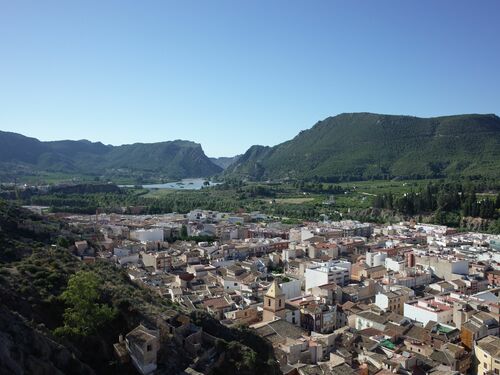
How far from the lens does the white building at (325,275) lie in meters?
32.2

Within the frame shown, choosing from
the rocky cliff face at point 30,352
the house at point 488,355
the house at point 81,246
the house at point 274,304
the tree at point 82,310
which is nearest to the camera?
the rocky cliff face at point 30,352

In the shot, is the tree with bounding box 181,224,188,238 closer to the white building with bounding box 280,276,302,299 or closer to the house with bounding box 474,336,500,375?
the white building with bounding box 280,276,302,299

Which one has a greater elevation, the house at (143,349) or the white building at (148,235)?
the house at (143,349)

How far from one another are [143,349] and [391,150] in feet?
445

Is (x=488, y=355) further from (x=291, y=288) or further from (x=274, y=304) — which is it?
(x=291, y=288)

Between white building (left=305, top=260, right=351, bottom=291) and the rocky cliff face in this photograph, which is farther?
white building (left=305, top=260, right=351, bottom=291)

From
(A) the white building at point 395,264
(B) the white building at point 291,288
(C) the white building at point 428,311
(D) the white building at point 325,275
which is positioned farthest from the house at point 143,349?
(A) the white building at point 395,264

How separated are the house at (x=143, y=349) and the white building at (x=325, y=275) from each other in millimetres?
20497

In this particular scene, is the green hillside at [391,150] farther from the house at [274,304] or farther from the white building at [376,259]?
the house at [274,304]

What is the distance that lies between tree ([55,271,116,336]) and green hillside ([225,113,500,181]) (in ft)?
310

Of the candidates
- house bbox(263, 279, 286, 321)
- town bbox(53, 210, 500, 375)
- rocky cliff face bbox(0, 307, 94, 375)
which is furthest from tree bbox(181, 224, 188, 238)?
rocky cliff face bbox(0, 307, 94, 375)

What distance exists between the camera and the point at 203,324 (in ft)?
53.6

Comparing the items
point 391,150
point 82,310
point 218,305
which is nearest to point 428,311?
point 218,305

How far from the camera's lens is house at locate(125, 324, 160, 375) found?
12.6 m
